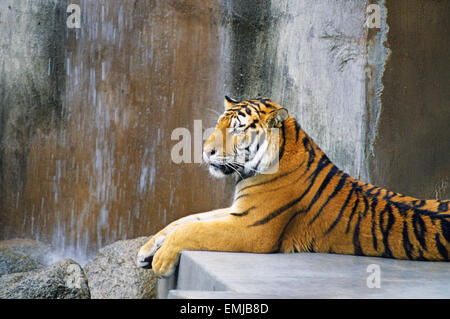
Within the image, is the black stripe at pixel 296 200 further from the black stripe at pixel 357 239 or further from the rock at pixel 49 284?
the rock at pixel 49 284

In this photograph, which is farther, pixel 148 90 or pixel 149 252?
pixel 148 90

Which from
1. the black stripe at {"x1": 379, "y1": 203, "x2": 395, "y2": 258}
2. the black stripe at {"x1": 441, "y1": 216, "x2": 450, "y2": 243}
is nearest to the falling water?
the black stripe at {"x1": 379, "y1": 203, "x2": 395, "y2": 258}

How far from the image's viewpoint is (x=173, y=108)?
559 centimetres

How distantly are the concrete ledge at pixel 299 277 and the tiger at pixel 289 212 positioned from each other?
3.0 inches

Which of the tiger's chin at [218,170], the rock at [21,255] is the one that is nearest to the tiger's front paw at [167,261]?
the tiger's chin at [218,170]

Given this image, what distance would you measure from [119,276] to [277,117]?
225 cm

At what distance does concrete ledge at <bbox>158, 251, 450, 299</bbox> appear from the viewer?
6.59ft

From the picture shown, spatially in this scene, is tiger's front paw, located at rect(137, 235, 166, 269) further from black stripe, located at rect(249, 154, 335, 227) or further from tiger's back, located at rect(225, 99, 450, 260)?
black stripe, located at rect(249, 154, 335, 227)

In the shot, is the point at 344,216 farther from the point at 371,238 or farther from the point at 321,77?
the point at 321,77

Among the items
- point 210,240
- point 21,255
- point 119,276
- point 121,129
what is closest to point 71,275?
point 119,276

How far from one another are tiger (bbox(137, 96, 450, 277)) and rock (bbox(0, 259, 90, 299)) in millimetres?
1227

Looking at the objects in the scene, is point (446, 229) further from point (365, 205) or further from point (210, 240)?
point (210, 240)

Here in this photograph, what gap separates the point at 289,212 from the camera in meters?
2.88

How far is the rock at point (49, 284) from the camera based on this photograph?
151 inches
